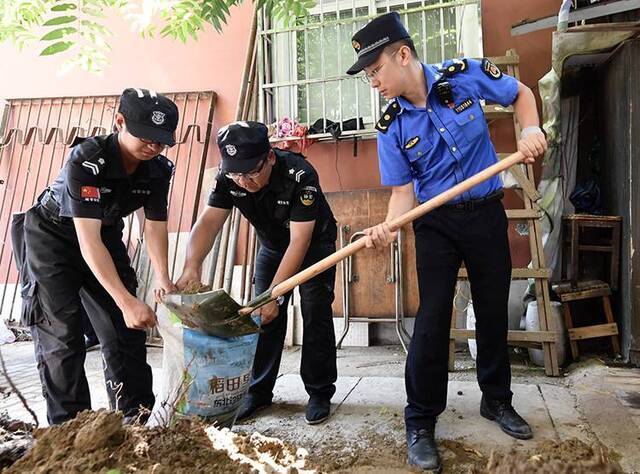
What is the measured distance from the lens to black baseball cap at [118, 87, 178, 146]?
2.13 metres

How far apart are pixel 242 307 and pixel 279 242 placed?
0.62 metres

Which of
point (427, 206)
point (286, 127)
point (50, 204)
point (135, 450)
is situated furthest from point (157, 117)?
point (286, 127)

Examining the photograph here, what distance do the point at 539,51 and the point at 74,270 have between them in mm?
3994

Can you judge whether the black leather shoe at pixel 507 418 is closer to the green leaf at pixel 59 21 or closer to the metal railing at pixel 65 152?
the green leaf at pixel 59 21

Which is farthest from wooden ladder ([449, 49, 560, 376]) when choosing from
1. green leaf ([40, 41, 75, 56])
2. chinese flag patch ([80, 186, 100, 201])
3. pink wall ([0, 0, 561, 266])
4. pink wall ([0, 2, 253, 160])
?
pink wall ([0, 2, 253, 160])

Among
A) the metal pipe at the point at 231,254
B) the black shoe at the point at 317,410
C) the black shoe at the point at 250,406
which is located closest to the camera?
the black shoe at the point at 317,410

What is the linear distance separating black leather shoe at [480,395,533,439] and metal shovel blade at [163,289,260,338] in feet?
4.14

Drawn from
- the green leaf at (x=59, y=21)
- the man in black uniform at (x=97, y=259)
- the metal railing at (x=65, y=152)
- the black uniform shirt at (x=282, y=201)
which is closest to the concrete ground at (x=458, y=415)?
the man in black uniform at (x=97, y=259)

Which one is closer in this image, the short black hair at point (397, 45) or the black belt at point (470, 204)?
the short black hair at point (397, 45)

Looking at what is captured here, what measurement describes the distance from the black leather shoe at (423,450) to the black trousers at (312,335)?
0.68 m

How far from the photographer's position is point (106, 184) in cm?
232

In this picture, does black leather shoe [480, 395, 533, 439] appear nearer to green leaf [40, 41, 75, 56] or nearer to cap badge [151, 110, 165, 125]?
cap badge [151, 110, 165, 125]

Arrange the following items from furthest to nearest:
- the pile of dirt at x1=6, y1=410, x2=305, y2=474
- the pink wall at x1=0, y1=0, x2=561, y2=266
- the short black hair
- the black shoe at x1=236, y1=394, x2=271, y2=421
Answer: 1. the pink wall at x1=0, y1=0, x2=561, y2=266
2. the black shoe at x1=236, y1=394, x2=271, y2=421
3. the short black hair
4. the pile of dirt at x1=6, y1=410, x2=305, y2=474

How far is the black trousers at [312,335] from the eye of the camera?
2666mm
